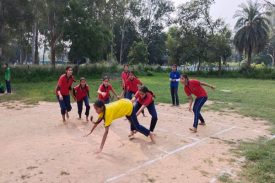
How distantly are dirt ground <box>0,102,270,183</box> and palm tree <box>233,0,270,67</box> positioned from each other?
32.8 metres

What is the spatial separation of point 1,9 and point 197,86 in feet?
72.4

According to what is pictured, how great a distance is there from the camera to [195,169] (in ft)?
21.0

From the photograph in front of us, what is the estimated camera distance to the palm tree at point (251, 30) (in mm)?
41562

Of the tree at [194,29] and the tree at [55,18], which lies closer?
the tree at [55,18]

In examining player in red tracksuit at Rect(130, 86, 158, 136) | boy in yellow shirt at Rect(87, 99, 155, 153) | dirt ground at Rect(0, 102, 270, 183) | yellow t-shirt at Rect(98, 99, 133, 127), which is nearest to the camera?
dirt ground at Rect(0, 102, 270, 183)

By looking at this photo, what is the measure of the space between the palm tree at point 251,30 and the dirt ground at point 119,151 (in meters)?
32.8

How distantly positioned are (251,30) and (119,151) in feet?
126

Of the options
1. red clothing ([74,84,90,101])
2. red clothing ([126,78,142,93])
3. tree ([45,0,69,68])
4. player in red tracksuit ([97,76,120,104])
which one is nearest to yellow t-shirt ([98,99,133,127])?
player in red tracksuit ([97,76,120,104])

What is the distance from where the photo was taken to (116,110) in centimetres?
713

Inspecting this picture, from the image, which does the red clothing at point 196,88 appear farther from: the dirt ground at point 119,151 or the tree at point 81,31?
the tree at point 81,31

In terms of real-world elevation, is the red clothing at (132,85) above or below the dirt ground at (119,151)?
above

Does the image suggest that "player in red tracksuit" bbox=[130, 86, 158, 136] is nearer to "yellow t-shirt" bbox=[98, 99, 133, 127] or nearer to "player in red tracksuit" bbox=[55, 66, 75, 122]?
"yellow t-shirt" bbox=[98, 99, 133, 127]

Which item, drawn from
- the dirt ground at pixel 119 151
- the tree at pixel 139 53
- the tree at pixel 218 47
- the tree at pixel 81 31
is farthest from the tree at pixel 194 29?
the dirt ground at pixel 119 151

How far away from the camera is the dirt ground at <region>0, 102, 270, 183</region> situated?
236 inches
